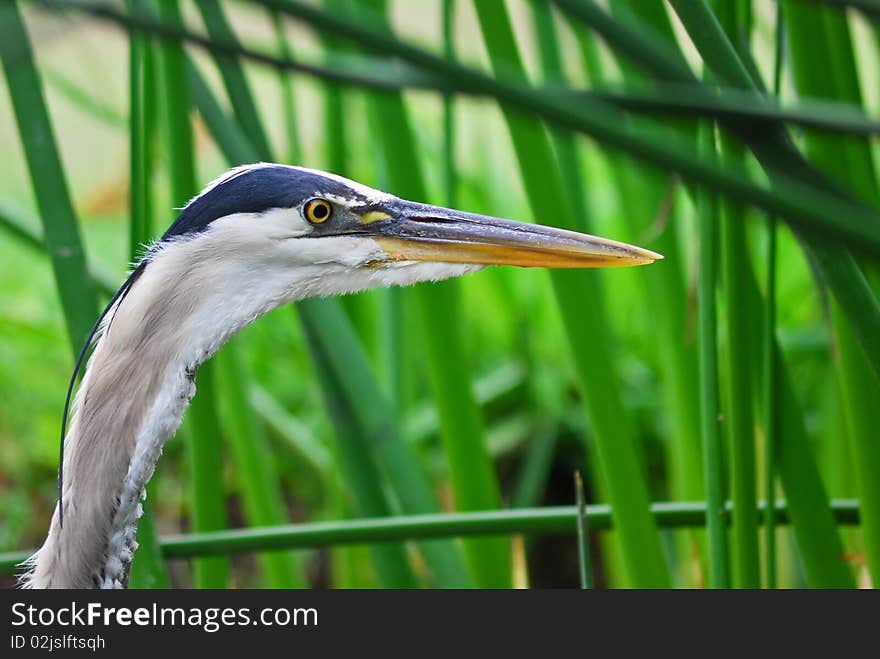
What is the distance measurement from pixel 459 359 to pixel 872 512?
17.8 inches

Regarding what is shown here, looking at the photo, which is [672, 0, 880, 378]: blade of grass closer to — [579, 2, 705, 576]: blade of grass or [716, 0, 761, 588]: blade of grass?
[716, 0, 761, 588]: blade of grass

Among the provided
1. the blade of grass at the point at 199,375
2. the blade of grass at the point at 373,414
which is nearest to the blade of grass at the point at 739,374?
the blade of grass at the point at 373,414

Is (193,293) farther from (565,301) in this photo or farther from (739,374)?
(739,374)

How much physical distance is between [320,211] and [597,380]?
29cm

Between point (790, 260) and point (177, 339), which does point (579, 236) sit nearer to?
point (177, 339)

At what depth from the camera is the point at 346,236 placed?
0.81 meters

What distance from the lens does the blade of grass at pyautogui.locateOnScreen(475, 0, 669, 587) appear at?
84 cm

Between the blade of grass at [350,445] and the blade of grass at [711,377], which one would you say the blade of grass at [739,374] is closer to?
the blade of grass at [711,377]

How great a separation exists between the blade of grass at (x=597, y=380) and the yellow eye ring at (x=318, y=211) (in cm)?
18

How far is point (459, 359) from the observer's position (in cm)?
105

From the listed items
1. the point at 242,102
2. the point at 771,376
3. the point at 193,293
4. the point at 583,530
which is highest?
the point at 242,102

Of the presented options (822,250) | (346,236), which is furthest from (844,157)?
(346,236)

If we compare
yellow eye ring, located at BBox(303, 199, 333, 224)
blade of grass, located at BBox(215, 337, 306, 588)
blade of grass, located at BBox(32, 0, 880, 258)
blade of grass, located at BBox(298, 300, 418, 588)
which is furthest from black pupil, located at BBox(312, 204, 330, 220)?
blade of grass, located at BBox(32, 0, 880, 258)
